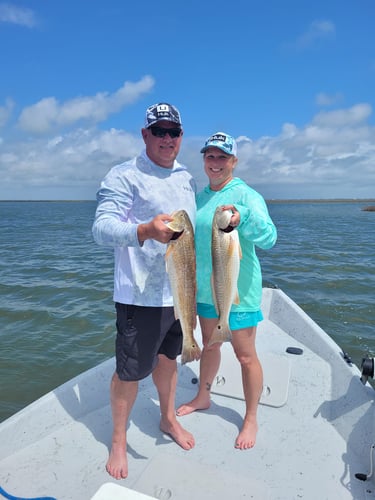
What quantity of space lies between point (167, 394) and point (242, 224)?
193 cm

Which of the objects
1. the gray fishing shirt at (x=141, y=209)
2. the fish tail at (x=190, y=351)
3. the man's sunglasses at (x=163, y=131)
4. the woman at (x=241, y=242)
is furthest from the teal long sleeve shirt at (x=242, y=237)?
the man's sunglasses at (x=163, y=131)

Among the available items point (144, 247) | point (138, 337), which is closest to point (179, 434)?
point (138, 337)

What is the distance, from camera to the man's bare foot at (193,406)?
426 cm

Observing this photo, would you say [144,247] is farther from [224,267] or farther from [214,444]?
[214,444]

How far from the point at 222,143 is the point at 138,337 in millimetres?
1858

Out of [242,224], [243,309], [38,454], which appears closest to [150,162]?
[242,224]

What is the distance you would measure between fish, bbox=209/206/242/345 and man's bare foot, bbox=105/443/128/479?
141 centimetres

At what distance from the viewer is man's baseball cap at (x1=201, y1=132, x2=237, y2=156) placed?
325cm

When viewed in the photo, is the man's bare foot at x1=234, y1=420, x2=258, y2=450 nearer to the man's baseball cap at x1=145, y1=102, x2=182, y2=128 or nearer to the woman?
the woman

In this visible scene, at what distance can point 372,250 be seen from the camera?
795 inches

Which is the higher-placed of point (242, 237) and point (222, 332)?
point (242, 237)

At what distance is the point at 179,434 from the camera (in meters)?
3.79

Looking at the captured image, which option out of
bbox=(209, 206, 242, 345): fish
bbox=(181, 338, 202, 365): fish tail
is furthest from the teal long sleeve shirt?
bbox=(181, 338, 202, 365): fish tail

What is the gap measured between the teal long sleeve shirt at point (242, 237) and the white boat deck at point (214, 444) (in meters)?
1.51
